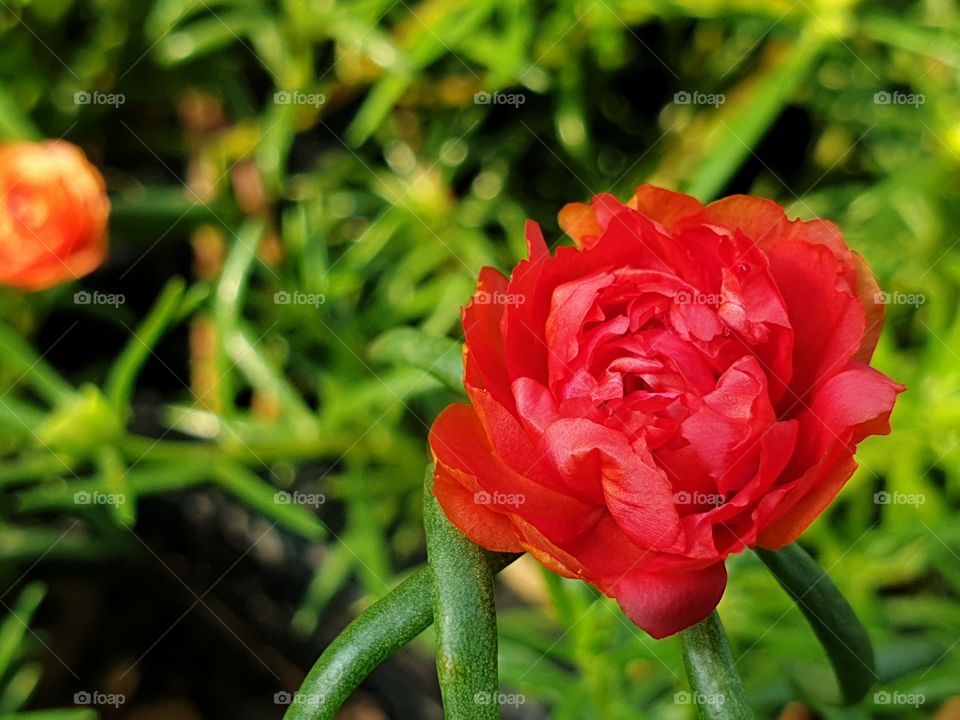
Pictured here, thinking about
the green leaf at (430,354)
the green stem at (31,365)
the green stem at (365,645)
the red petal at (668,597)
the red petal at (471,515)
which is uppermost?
the red petal at (471,515)

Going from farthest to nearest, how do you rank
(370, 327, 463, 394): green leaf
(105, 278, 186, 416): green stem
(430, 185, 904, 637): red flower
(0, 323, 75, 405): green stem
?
1. (0, 323, 75, 405): green stem
2. (105, 278, 186, 416): green stem
3. (370, 327, 463, 394): green leaf
4. (430, 185, 904, 637): red flower

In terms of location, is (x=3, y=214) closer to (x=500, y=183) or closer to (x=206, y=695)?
(x=500, y=183)

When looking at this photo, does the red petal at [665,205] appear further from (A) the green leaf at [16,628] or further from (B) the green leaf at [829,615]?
(A) the green leaf at [16,628]

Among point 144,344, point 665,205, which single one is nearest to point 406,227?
point 144,344

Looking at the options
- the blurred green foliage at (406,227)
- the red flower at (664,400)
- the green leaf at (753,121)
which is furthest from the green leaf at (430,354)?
the green leaf at (753,121)

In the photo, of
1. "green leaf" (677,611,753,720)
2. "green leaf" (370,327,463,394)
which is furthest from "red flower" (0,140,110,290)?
"green leaf" (677,611,753,720)

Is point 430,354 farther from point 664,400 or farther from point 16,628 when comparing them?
point 16,628

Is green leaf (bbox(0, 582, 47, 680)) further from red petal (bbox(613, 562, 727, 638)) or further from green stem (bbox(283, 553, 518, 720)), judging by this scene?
red petal (bbox(613, 562, 727, 638))
